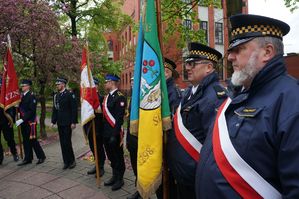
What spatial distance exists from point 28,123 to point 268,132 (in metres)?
7.38

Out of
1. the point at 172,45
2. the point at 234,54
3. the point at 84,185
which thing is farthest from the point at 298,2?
the point at 172,45

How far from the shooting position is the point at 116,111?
6.30m

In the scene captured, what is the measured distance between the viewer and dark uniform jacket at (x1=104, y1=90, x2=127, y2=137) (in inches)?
246

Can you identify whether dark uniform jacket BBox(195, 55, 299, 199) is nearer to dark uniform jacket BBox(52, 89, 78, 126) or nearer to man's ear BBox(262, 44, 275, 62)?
man's ear BBox(262, 44, 275, 62)

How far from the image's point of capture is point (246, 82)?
2.32 m

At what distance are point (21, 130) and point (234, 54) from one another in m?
7.44

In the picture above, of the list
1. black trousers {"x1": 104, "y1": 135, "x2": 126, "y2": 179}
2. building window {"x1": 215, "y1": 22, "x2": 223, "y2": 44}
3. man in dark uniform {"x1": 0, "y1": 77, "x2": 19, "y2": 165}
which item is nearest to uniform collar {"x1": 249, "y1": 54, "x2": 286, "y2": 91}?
black trousers {"x1": 104, "y1": 135, "x2": 126, "y2": 179}

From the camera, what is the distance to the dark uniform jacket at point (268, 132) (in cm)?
188

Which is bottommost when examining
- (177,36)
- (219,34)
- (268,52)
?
(268,52)

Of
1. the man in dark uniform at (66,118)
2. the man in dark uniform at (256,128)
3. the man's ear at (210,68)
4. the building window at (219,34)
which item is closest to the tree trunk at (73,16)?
the man in dark uniform at (66,118)

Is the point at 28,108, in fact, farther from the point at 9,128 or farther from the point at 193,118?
the point at 193,118

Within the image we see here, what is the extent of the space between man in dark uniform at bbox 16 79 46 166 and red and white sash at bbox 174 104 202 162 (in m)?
5.63

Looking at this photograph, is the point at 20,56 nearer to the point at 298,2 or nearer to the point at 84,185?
the point at 84,185

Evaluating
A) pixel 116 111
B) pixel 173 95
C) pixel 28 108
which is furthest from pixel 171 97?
pixel 28 108
